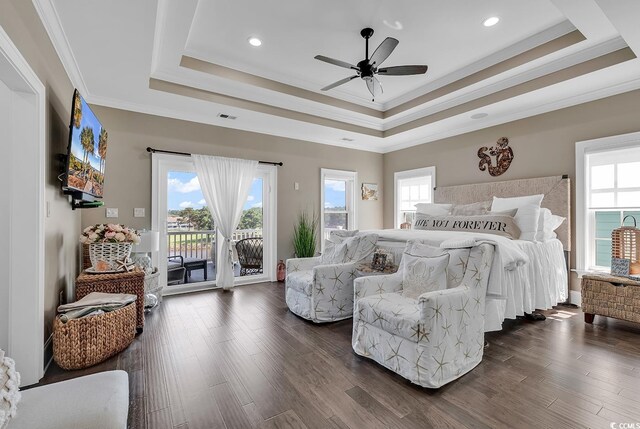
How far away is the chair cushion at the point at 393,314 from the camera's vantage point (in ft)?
6.66

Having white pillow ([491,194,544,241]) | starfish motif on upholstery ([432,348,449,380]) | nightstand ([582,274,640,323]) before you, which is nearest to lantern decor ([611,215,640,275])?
nightstand ([582,274,640,323])

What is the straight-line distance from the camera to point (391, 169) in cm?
639

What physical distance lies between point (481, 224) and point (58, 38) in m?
4.36

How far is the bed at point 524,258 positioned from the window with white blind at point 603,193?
0.16 meters

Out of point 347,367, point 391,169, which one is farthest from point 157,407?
point 391,169

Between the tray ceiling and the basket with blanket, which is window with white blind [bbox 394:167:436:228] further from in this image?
the basket with blanket

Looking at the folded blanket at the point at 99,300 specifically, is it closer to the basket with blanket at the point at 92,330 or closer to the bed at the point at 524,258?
the basket with blanket at the point at 92,330

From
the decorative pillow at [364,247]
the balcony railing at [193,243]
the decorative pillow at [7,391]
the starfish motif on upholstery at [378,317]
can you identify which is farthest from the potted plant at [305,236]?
the decorative pillow at [7,391]

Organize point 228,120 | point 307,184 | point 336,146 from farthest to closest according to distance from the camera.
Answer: point 336,146 < point 307,184 < point 228,120

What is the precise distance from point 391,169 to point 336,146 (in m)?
1.32

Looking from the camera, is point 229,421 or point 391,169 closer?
point 229,421

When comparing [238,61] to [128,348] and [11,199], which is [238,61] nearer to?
[11,199]

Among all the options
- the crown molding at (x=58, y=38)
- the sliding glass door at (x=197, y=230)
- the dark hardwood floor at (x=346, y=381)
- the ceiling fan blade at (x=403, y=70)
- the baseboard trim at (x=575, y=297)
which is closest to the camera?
the dark hardwood floor at (x=346, y=381)

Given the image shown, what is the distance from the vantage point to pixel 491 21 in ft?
9.58
